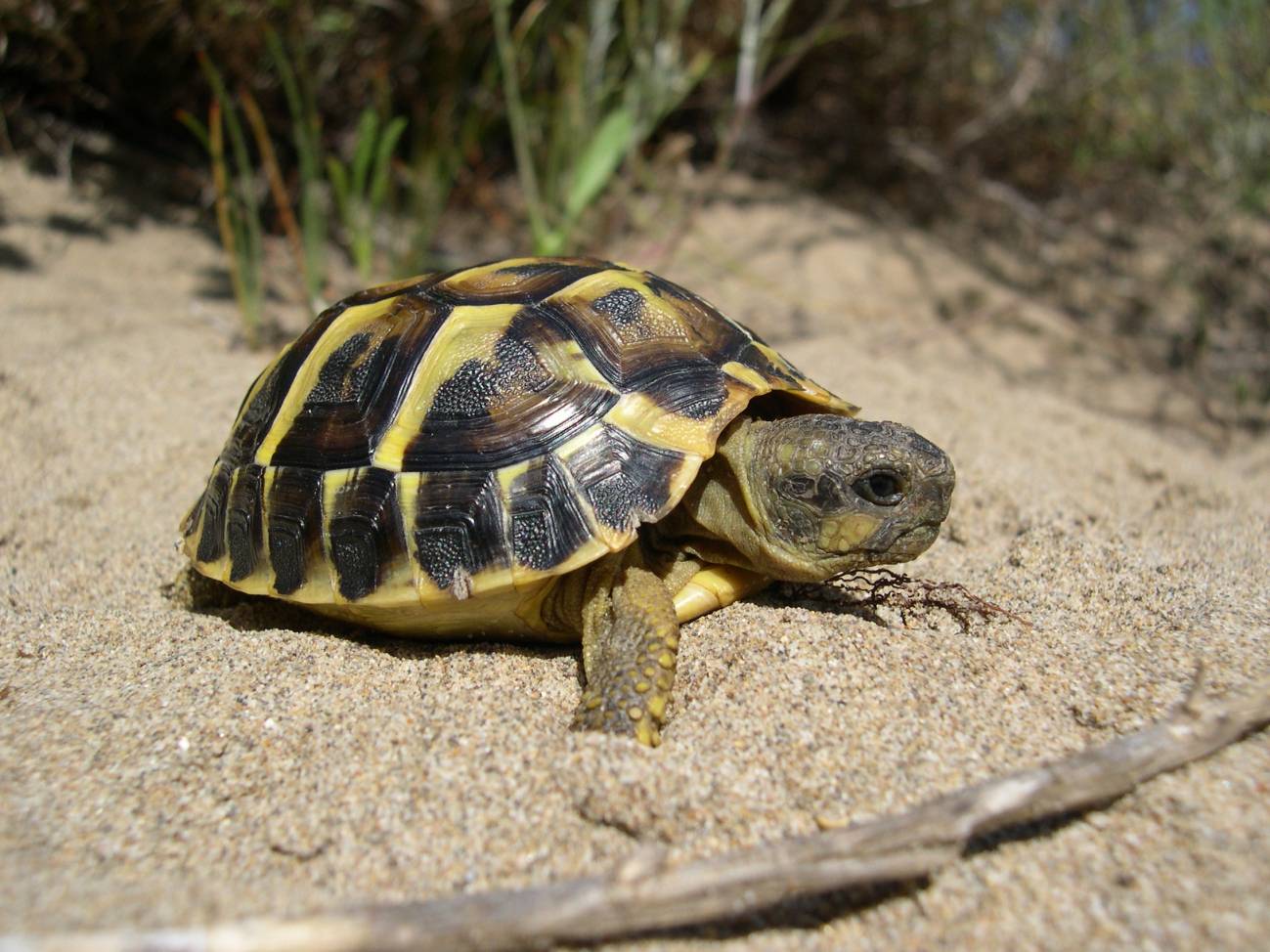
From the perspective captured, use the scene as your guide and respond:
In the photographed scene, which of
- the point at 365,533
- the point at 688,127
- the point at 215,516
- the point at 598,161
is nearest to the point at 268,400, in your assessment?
the point at 215,516

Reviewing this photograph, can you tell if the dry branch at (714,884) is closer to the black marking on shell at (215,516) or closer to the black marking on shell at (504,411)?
the black marking on shell at (504,411)

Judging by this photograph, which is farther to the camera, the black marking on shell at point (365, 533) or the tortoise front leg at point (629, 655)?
the black marking on shell at point (365, 533)

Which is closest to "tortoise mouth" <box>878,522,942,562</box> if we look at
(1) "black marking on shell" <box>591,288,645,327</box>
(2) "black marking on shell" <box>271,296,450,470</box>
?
(1) "black marking on shell" <box>591,288,645,327</box>

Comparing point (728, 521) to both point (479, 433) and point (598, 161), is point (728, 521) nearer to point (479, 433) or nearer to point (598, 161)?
point (479, 433)

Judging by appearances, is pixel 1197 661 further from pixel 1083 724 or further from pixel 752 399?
pixel 752 399

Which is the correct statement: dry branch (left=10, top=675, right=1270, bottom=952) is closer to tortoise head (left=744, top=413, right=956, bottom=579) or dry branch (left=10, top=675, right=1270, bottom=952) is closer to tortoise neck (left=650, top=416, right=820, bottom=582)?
tortoise head (left=744, top=413, right=956, bottom=579)

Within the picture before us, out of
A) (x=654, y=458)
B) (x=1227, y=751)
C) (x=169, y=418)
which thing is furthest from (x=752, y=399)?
(x=169, y=418)

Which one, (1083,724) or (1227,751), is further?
(1083,724)

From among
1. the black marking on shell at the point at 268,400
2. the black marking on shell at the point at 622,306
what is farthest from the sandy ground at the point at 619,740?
the black marking on shell at the point at 622,306
